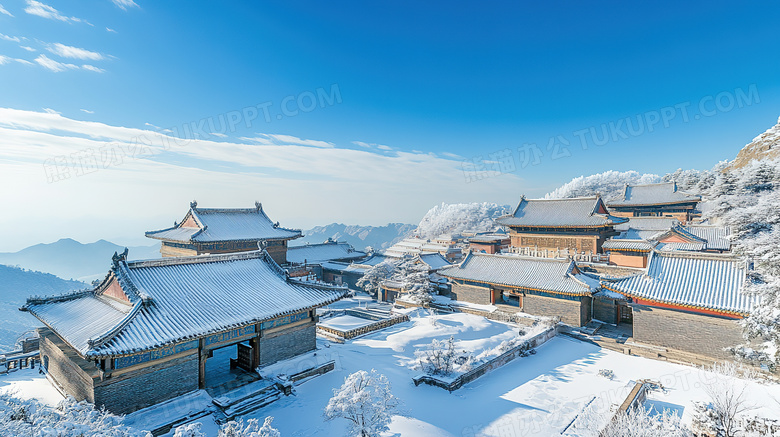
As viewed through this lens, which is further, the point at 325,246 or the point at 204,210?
the point at 325,246

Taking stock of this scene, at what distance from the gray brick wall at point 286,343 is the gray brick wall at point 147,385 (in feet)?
7.80

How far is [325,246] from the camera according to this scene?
4453 cm

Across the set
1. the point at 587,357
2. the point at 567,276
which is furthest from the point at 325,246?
the point at 587,357

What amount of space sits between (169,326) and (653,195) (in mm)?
52525

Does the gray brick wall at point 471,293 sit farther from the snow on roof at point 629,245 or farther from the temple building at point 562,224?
the snow on roof at point 629,245

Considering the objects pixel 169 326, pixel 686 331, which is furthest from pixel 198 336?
pixel 686 331

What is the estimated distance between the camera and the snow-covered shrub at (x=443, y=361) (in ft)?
44.8

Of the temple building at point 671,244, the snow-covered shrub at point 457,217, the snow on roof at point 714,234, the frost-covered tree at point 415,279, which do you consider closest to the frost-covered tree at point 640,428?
the frost-covered tree at point 415,279

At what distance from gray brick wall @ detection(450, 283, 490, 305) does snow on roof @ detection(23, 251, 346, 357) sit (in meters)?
12.8

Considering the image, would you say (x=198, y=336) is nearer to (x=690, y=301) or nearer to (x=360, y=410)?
(x=360, y=410)

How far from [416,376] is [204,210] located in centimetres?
2368

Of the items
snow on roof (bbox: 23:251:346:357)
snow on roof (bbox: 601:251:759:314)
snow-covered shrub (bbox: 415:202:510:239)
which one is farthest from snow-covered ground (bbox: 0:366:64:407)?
snow-covered shrub (bbox: 415:202:510:239)

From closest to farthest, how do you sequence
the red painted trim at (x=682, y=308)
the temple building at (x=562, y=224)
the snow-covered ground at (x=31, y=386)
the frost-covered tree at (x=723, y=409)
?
1. the frost-covered tree at (x=723, y=409)
2. the snow-covered ground at (x=31, y=386)
3. the red painted trim at (x=682, y=308)
4. the temple building at (x=562, y=224)

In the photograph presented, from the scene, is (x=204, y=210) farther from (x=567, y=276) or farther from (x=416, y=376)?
(x=567, y=276)
